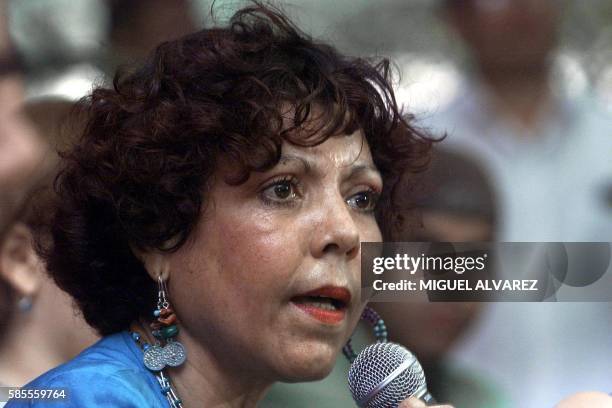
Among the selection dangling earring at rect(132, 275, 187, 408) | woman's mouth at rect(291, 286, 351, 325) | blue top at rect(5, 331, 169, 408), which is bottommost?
blue top at rect(5, 331, 169, 408)

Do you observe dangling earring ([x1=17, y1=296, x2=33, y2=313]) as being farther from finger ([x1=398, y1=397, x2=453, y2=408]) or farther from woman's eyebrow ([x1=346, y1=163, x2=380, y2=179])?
finger ([x1=398, y1=397, x2=453, y2=408])

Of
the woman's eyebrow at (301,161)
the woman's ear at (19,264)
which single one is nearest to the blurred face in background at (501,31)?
the woman's eyebrow at (301,161)

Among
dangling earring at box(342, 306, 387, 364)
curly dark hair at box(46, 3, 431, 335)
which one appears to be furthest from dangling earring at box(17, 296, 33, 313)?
dangling earring at box(342, 306, 387, 364)

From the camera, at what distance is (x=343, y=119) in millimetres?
1927

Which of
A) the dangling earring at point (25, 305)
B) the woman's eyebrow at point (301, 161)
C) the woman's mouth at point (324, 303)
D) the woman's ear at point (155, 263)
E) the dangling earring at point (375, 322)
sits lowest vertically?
the dangling earring at point (25, 305)

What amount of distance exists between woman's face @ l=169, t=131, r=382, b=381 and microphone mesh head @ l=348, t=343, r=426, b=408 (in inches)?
4.7

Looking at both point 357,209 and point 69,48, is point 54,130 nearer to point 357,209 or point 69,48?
point 69,48

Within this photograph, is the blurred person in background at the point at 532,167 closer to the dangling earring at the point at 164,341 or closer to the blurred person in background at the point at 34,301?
the dangling earring at the point at 164,341

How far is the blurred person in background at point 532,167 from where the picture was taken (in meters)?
2.41

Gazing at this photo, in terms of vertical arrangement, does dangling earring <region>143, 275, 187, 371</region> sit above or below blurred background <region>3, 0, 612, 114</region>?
below

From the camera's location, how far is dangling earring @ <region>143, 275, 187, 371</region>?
193cm

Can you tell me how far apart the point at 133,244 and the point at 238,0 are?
74 cm

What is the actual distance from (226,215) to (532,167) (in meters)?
1.00

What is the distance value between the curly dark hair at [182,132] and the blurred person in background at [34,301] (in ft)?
1.47
